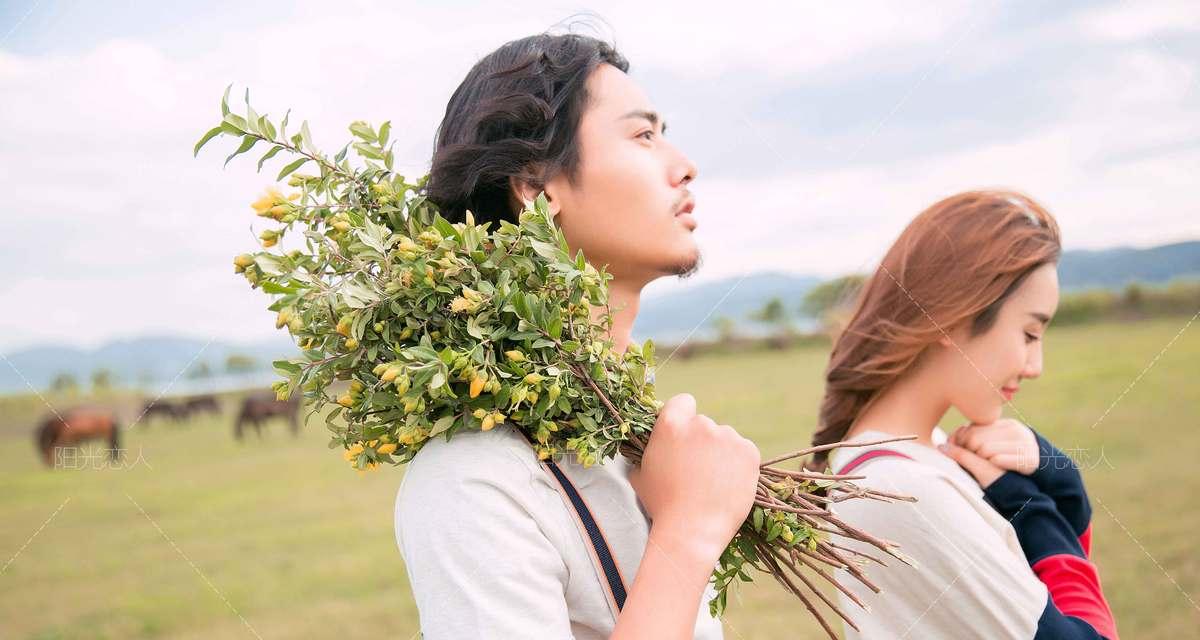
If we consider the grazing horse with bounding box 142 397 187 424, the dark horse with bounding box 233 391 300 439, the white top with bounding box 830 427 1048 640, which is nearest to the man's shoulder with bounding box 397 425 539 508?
the white top with bounding box 830 427 1048 640

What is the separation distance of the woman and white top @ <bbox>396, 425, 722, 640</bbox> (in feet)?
2.33

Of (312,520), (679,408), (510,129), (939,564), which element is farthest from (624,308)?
(312,520)

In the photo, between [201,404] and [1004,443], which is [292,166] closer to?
[1004,443]

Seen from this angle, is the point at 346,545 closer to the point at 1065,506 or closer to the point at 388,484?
the point at 388,484

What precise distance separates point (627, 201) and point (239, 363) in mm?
12440

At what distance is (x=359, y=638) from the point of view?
6.39 metres

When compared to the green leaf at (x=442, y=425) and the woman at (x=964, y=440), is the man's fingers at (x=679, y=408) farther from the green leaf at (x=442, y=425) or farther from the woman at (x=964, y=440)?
the woman at (x=964, y=440)

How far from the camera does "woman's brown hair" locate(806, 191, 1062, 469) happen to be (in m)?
2.06

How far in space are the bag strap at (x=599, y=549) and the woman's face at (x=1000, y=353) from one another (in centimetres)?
106

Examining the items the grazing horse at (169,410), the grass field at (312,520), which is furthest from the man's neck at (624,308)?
the grazing horse at (169,410)

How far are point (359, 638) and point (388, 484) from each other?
6.47 m

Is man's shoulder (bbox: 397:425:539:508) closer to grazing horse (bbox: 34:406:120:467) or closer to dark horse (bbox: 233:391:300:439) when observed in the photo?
grazing horse (bbox: 34:406:120:467)

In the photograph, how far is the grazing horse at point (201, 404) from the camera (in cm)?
1652

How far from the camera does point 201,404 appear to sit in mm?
16656
